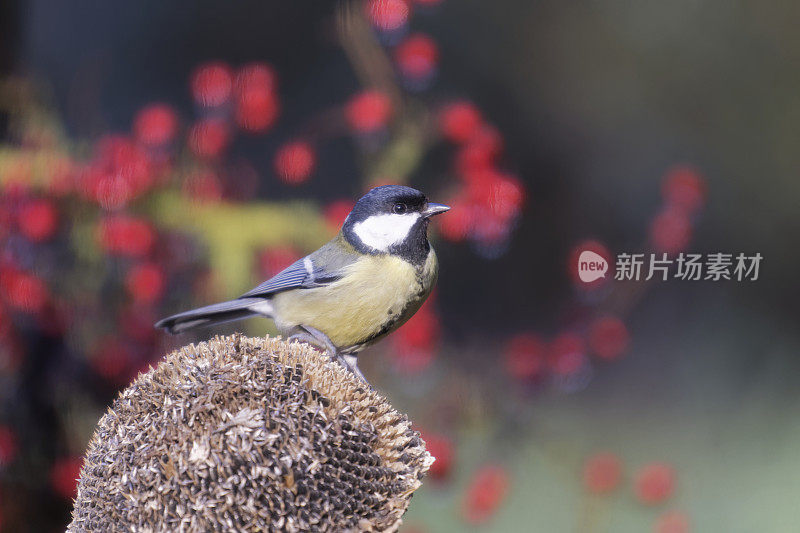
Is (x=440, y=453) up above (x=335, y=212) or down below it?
below

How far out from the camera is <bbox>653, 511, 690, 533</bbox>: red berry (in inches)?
56.1

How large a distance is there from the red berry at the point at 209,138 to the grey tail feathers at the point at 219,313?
367 millimetres

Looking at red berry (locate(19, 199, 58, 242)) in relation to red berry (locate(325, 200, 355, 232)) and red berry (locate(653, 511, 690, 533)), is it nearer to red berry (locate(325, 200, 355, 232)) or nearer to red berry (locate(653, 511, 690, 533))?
red berry (locate(325, 200, 355, 232))

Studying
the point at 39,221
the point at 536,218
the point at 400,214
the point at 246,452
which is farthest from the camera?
the point at 536,218

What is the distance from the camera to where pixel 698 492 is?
4.64 feet

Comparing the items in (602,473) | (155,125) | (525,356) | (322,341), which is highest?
(155,125)

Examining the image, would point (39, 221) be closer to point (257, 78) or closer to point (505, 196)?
point (257, 78)

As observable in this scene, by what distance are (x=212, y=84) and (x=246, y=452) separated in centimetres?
78

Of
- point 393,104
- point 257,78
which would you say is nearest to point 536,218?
point 393,104

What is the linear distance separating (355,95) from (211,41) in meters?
0.26

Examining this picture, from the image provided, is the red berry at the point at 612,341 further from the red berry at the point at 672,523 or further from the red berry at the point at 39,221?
the red berry at the point at 39,221

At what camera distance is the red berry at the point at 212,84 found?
4.07ft

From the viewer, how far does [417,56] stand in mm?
1301

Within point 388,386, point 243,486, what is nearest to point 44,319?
point 388,386
